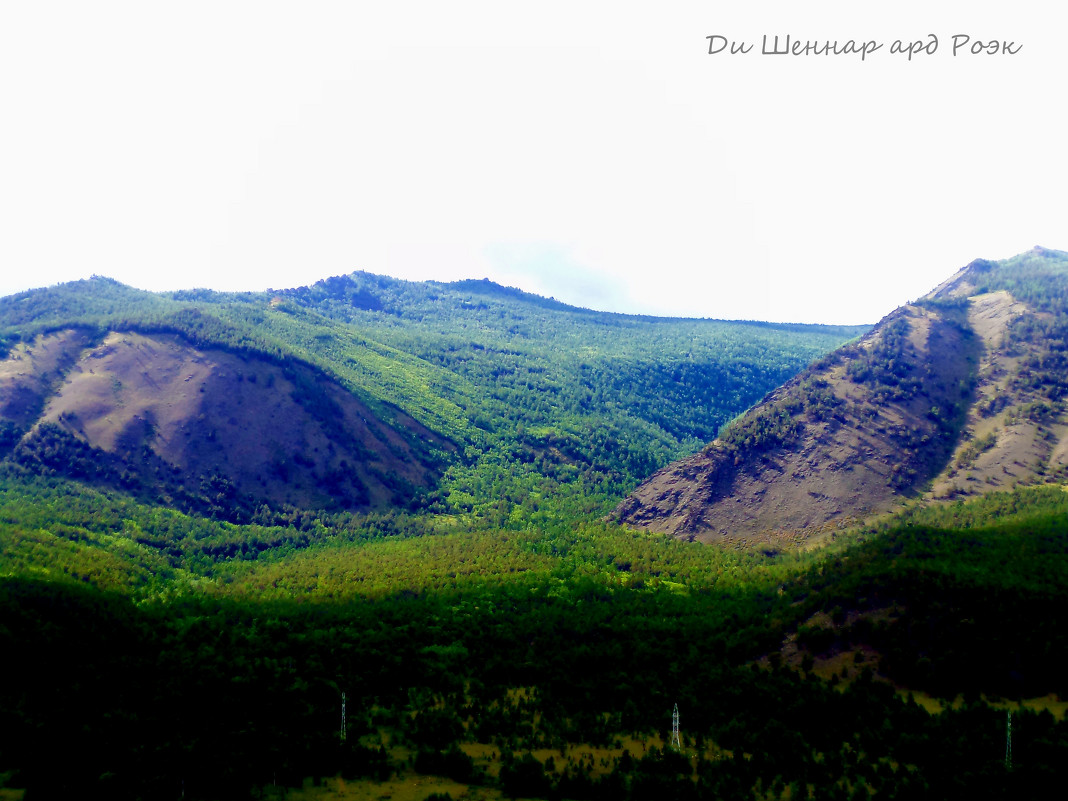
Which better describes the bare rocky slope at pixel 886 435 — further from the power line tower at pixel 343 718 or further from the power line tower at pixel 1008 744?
the power line tower at pixel 343 718

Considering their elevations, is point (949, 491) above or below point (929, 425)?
below

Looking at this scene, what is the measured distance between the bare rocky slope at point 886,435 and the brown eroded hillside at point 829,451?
177mm

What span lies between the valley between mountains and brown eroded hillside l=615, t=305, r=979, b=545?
1.67ft

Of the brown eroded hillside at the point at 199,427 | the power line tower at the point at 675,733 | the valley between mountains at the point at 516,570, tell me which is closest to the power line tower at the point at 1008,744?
the valley between mountains at the point at 516,570

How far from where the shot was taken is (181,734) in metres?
41.4

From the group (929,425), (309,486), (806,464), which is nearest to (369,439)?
(309,486)

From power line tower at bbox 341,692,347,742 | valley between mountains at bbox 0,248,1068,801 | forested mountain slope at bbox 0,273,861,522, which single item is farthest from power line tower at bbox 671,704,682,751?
forested mountain slope at bbox 0,273,861,522

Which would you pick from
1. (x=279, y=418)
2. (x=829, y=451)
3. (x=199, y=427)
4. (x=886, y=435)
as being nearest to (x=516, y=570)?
(x=829, y=451)

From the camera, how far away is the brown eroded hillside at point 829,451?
308 feet

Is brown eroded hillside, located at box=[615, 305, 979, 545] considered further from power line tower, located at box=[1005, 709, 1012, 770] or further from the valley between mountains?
power line tower, located at box=[1005, 709, 1012, 770]

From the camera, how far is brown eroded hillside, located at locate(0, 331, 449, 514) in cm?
10200

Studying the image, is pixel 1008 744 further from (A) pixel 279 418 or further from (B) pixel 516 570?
(A) pixel 279 418

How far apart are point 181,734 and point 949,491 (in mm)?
81806

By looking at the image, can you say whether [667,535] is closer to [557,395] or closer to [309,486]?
[309,486]
